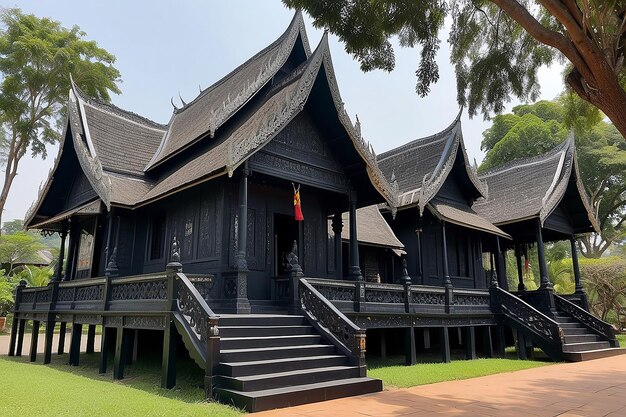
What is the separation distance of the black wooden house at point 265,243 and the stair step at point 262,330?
36mm

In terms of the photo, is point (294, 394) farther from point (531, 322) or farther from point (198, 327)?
point (531, 322)

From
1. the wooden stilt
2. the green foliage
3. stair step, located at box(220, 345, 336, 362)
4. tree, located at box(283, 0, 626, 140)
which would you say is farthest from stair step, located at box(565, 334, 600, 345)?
the wooden stilt

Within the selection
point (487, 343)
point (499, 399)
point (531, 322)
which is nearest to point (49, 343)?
point (499, 399)

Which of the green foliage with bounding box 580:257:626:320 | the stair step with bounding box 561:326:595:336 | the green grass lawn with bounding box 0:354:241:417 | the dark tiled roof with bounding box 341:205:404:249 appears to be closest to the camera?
the green grass lawn with bounding box 0:354:241:417

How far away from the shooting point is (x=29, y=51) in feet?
93.6

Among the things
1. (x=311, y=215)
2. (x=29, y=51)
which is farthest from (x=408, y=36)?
(x=29, y=51)

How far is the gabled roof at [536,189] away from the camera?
16781mm

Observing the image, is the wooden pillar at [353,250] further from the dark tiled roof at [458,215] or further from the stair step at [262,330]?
the dark tiled roof at [458,215]

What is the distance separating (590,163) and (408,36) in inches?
1154

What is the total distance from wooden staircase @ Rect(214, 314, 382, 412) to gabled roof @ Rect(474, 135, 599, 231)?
36.5ft

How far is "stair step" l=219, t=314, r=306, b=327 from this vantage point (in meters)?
7.79

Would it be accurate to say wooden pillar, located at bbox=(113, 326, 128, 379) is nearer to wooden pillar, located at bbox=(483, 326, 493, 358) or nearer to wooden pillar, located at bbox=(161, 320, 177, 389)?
wooden pillar, located at bbox=(161, 320, 177, 389)

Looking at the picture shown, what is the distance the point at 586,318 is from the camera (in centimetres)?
1556

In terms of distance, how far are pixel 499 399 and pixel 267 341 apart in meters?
3.64
